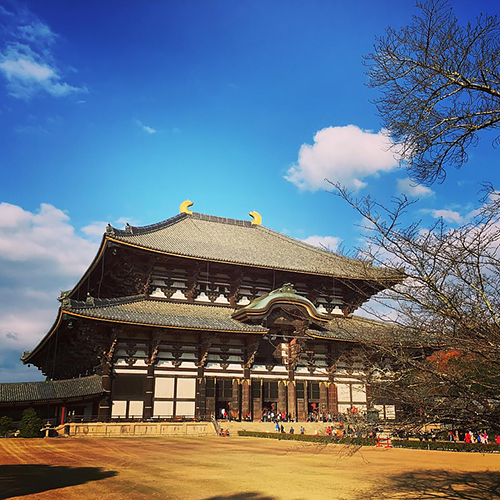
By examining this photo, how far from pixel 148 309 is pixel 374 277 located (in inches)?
971

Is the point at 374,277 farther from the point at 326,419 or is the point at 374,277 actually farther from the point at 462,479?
the point at 326,419

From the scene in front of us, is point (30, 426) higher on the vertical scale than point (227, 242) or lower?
lower

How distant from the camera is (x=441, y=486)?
12258 mm

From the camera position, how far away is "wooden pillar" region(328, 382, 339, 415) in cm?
3359

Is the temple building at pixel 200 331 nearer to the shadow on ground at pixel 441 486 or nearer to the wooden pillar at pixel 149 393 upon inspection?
the wooden pillar at pixel 149 393

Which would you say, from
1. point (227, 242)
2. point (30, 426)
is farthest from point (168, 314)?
point (227, 242)

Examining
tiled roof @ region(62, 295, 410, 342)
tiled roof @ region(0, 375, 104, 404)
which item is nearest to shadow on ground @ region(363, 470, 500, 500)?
tiled roof @ region(62, 295, 410, 342)

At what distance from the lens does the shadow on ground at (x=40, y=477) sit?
1086 cm

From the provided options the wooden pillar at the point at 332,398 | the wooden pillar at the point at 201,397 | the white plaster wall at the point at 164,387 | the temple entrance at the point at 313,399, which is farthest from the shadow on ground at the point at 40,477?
the wooden pillar at the point at 332,398

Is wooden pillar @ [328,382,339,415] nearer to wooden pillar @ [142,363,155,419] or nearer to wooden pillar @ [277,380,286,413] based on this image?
wooden pillar @ [277,380,286,413]

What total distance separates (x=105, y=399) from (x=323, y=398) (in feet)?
49.0

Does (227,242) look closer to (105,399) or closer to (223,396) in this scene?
(223,396)

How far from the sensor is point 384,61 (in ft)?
23.2

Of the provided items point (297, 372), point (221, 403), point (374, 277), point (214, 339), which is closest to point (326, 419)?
point (297, 372)
